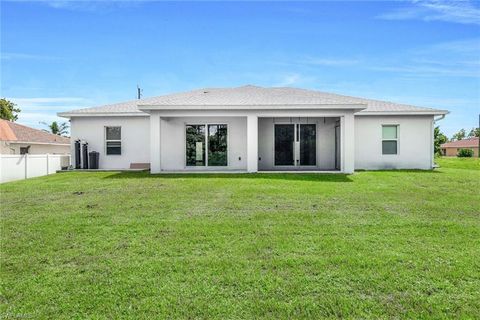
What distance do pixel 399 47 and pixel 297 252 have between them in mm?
16557

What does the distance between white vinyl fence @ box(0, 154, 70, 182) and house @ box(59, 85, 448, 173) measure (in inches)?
73.5

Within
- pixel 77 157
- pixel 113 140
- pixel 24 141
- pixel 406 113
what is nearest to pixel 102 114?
pixel 113 140

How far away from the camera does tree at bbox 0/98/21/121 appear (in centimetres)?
3961

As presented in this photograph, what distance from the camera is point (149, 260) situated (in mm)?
4871

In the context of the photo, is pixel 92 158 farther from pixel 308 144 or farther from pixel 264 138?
pixel 308 144

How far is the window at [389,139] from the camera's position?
1762cm

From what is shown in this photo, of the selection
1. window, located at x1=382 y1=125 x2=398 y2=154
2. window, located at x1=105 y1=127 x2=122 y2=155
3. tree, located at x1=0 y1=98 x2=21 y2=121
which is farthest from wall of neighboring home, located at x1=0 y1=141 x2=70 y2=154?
window, located at x1=382 y1=125 x2=398 y2=154

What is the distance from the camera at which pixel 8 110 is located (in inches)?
1592

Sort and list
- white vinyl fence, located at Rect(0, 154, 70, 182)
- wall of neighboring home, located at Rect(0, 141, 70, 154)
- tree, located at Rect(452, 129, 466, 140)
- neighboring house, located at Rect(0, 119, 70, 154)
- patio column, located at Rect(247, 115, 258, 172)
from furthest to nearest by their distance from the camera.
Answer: tree, located at Rect(452, 129, 466, 140) < neighboring house, located at Rect(0, 119, 70, 154) < wall of neighboring home, located at Rect(0, 141, 70, 154) < patio column, located at Rect(247, 115, 258, 172) < white vinyl fence, located at Rect(0, 154, 70, 182)

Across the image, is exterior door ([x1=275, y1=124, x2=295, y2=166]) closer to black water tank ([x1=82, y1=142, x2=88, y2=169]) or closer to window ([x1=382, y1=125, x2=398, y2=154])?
window ([x1=382, y1=125, x2=398, y2=154])

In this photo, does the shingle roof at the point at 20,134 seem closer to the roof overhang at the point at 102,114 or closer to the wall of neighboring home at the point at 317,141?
the roof overhang at the point at 102,114

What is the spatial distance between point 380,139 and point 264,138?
588 centimetres

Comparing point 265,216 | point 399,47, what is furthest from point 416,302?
point 399,47

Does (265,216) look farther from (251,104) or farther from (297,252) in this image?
(251,104)
